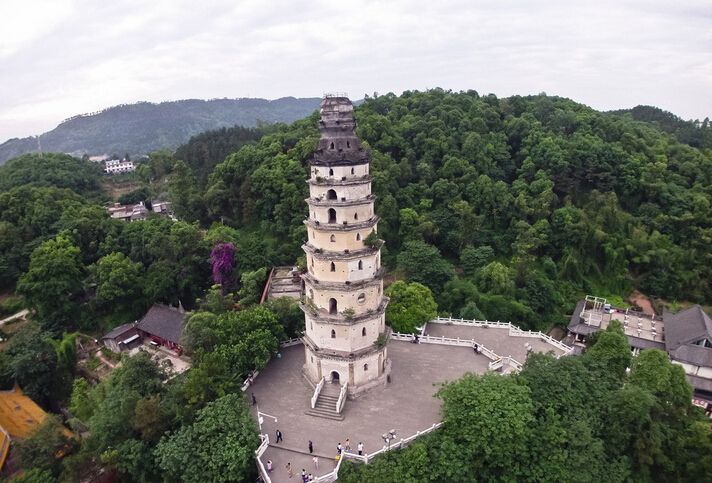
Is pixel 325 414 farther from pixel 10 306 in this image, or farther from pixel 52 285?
pixel 10 306

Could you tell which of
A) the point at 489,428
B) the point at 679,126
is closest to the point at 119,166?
the point at 489,428

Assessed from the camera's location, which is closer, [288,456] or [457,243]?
[288,456]

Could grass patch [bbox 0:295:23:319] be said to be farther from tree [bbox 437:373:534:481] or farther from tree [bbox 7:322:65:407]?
tree [bbox 437:373:534:481]

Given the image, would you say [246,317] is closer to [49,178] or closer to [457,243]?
[457,243]

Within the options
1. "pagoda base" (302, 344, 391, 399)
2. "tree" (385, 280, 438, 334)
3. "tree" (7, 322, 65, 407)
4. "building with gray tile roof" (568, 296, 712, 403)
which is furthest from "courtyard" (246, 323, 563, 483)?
"tree" (7, 322, 65, 407)

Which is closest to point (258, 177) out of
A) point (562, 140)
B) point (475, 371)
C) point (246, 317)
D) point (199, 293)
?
point (199, 293)
